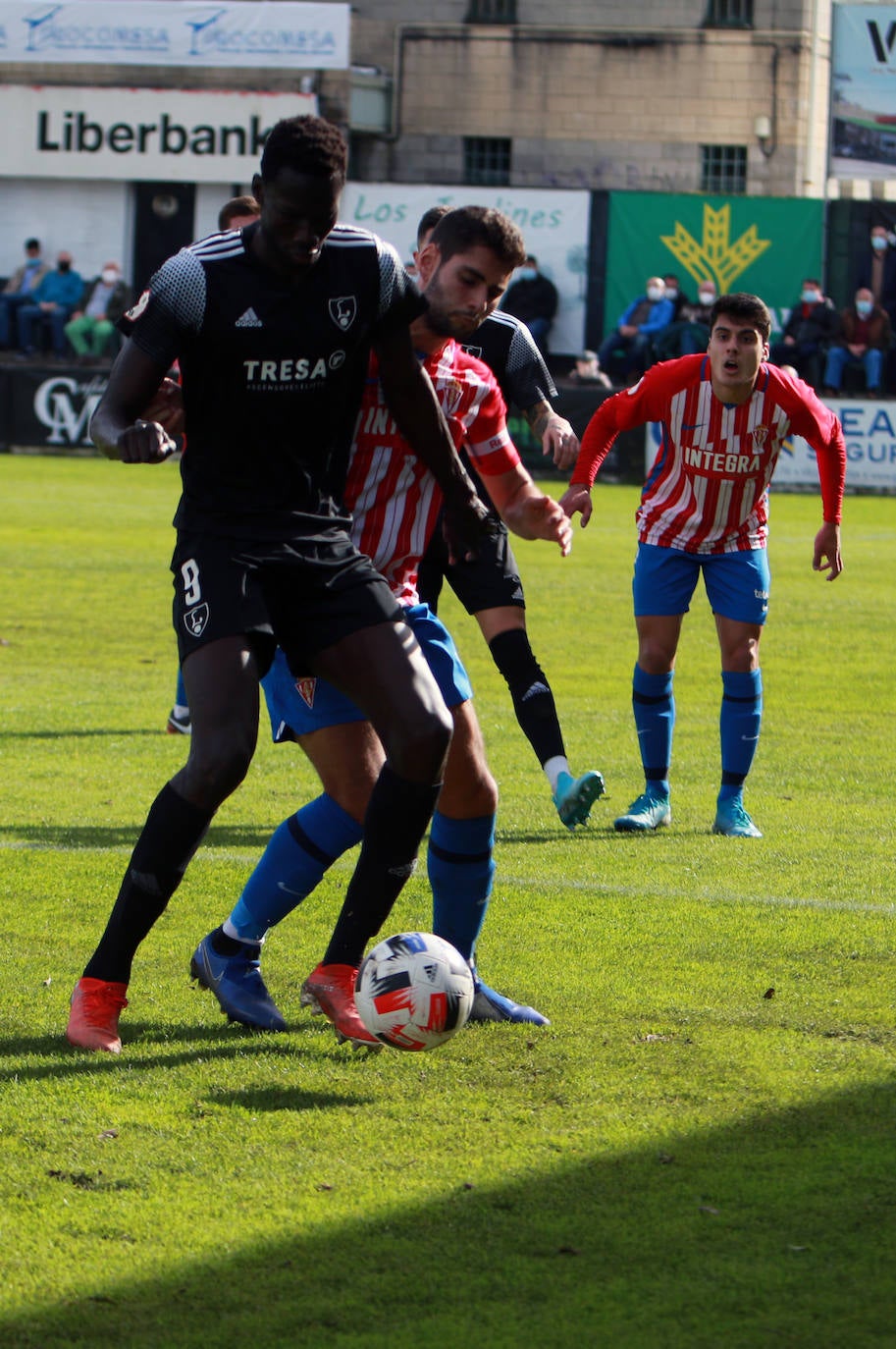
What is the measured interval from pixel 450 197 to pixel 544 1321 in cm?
2987

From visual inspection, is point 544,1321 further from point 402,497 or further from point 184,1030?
point 402,497

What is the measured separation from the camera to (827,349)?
27.6 meters

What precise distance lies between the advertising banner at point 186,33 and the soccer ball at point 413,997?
3362 cm

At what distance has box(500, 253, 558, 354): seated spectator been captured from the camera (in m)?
30.4

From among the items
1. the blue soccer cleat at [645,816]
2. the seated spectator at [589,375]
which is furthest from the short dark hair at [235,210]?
the seated spectator at [589,375]

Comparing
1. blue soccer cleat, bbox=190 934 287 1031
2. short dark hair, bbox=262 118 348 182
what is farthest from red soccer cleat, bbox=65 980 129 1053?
short dark hair, bbox=262 118 348 182

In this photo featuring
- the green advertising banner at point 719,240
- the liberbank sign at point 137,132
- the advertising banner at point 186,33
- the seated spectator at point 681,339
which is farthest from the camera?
the advertising banner at point 186,33

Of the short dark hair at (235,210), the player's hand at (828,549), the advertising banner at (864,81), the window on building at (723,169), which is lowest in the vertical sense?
Result: the player's hand at (828,549)

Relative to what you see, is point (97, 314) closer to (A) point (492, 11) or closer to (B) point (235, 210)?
(A) point (492, 11)

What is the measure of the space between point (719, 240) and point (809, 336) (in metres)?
3.92

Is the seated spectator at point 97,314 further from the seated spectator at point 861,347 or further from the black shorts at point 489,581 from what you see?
the black shorts at point 489,581

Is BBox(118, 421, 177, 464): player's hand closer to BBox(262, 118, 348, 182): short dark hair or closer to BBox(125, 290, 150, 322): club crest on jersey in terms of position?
BBox(125, 290, 150, 322): club crest on jersey

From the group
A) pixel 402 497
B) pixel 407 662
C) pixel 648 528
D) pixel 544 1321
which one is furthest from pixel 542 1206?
pixel 648 528

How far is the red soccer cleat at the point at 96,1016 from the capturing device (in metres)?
4.48
